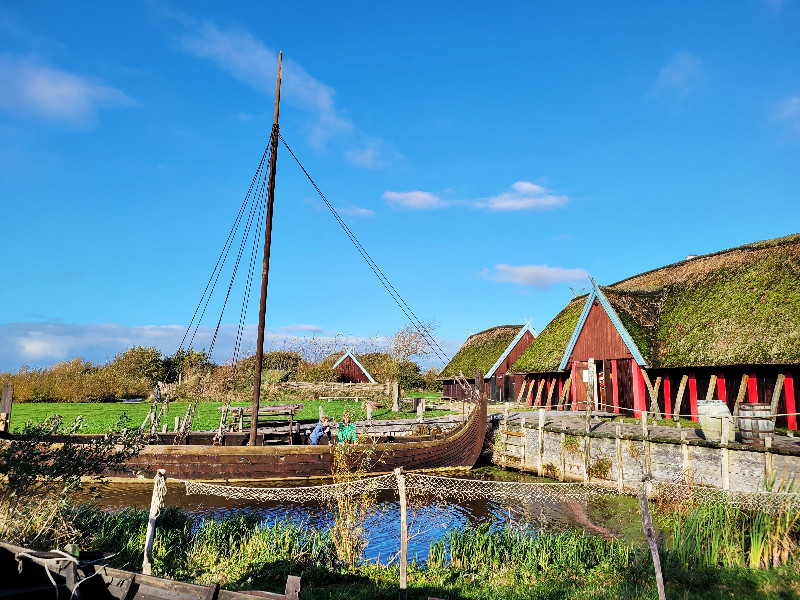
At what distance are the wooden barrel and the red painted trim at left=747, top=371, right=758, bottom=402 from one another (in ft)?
18.1

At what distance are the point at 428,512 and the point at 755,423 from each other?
29.8 feet

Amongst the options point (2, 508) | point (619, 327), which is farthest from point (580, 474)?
point (2, 508)

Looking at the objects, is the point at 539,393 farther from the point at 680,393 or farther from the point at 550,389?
the point at 680,393

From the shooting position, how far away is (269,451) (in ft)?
59.2

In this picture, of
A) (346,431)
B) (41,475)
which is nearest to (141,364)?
(346,431)

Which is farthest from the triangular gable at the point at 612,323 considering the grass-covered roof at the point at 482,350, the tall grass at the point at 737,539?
the tall grass at the point at 737,539

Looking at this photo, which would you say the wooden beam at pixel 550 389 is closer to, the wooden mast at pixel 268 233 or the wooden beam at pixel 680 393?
the wooden beam at pixel 680 393

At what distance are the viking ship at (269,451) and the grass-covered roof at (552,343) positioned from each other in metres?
8.87

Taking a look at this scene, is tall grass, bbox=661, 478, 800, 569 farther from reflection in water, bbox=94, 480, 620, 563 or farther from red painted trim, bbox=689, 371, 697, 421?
red painted trim, bbox=689, 371, 697, 421

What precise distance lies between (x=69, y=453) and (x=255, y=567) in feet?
11.2

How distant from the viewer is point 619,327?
24.3 metres

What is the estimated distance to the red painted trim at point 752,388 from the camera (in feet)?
63.2

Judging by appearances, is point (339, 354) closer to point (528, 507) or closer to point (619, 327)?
point (619, 327)

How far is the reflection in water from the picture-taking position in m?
13.4
